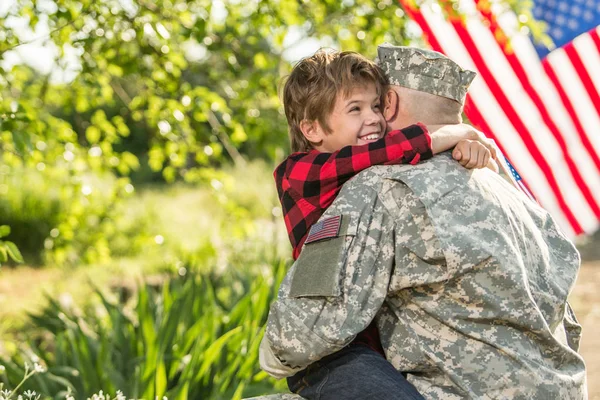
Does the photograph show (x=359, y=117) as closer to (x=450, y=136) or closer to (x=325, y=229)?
(x=450, y=136)

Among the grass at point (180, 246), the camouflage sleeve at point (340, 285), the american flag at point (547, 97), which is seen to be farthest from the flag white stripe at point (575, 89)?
the camouflage sleeve at point (340, 285)

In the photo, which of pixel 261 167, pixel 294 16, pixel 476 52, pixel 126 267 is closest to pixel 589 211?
pixel 476 52

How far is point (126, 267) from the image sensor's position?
9547 mm

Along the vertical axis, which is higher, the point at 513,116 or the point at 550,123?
the point at 513,116

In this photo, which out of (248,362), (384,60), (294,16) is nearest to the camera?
(384,60)

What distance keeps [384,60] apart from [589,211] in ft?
13.4

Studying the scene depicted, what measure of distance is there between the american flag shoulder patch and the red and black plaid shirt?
5.9 inches

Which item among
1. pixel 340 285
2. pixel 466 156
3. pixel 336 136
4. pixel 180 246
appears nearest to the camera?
pixel 340 285

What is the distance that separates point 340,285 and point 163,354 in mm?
2077

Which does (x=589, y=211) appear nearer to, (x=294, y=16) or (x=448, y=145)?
(x=294, y=16)

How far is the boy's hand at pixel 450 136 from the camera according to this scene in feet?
7.46

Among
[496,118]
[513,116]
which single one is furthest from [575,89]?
[496,118]

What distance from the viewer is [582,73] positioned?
5.75m

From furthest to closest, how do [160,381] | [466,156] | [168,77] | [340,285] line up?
[168,77] → [160,381] → [466,156] → [340,285]
